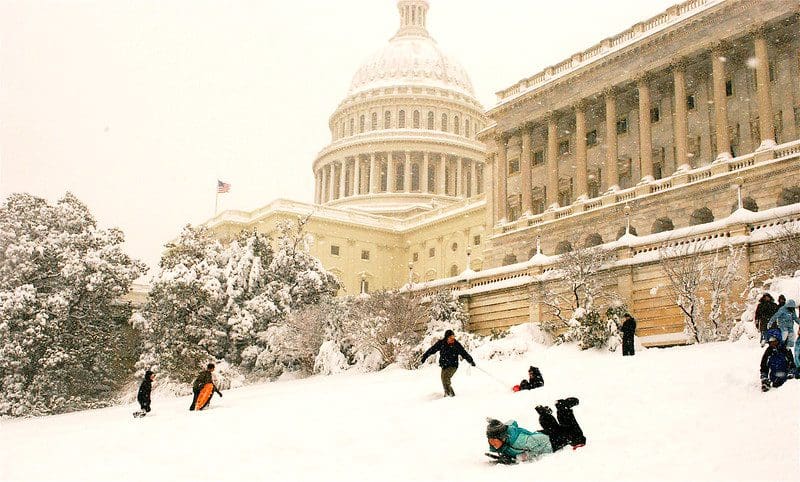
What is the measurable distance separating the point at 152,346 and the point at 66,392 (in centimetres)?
413

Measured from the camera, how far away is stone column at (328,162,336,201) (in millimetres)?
93919

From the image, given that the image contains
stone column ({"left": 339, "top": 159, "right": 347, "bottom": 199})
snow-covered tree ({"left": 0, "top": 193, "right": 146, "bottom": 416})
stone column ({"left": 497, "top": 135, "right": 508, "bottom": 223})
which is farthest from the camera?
stone column ({"left": 339, "top": 159, "right": 347, "bottom": 199})

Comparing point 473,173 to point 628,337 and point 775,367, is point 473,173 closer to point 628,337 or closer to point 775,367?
point 628,337

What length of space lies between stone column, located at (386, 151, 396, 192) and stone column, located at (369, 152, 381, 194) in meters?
1.15

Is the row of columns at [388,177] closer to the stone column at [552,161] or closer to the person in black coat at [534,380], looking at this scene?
the stone column at [552,161]

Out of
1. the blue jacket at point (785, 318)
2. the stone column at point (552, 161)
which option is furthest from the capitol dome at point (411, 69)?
the blue jacket at point (785, 318)

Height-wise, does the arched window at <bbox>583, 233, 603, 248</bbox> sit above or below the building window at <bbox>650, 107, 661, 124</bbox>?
below

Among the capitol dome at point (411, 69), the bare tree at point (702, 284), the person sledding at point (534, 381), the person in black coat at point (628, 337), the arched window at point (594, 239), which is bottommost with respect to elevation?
the person sledding at point (534, 381)

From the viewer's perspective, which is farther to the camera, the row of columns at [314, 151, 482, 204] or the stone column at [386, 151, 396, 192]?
the row of columns at [314, 151, 482, 204]

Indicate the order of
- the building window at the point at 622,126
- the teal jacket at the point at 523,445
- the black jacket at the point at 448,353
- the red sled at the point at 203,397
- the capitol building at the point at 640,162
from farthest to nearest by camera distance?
the building window at the point at 622,126 → the capitol building at the point at 640,162 → the red sled at the point at 203,397 → the black jacket at the point at 448,353 → the teal jacket at the point at 523,445

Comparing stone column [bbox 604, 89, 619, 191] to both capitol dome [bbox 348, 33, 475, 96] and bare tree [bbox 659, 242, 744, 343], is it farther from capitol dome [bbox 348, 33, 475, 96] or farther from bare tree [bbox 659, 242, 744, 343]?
capitol dome [bbox 348, 33, 475, 96]

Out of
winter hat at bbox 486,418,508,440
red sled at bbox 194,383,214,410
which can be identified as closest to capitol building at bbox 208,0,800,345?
red sled at bbox 194,383,214,410

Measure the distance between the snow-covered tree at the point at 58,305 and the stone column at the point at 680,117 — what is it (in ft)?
87.9

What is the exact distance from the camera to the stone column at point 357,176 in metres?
90.9
